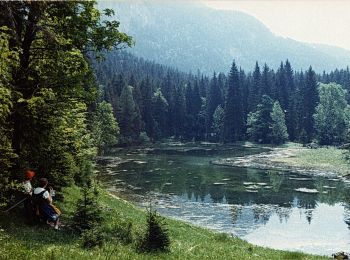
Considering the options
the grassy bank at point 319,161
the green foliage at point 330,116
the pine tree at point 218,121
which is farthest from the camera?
the pine tree at point 218,121

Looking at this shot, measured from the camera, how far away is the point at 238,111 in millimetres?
140000

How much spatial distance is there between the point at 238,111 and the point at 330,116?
1112 inches

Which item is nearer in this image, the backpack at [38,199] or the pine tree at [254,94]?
the backpack at [38,199]

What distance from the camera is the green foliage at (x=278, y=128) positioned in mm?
124875

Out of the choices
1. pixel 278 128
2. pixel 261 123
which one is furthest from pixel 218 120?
pixel 278 128

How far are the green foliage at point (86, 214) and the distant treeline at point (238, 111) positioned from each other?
99160 millimetres

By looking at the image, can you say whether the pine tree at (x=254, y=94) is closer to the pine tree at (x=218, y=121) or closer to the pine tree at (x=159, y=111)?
the pine tree at (x=218, y=121)

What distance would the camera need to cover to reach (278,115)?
128 m

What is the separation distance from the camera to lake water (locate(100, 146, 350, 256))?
112 ft

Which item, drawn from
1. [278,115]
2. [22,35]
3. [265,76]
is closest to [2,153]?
[22,35]

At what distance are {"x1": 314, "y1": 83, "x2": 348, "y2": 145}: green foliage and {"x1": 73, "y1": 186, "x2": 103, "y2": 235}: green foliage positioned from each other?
361ft

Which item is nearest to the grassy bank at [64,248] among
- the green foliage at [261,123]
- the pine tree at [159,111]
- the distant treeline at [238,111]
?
the distant treeline at [238,111]

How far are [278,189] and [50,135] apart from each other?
38923 mm

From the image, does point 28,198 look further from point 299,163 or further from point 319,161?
point 319,161
